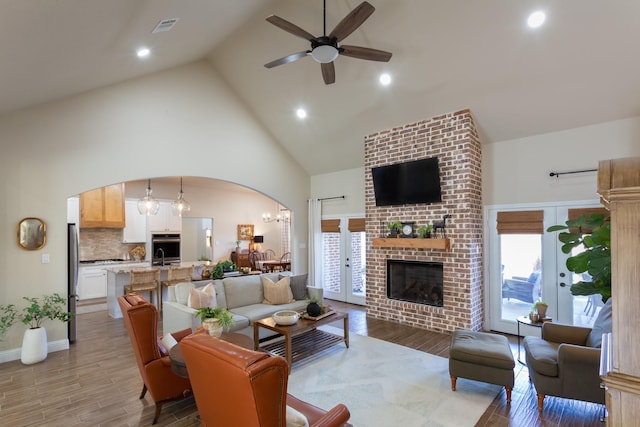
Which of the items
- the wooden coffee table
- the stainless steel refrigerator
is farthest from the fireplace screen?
the stainless steel refrigerator

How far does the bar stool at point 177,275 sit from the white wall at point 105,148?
1.95 m

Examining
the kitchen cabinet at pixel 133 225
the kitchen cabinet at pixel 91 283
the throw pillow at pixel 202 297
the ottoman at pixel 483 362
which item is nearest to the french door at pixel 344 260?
the throw pillow at pixel 202 297

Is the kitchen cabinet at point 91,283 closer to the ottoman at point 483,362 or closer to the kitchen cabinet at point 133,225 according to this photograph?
the kitchen cabinet at point 133,225

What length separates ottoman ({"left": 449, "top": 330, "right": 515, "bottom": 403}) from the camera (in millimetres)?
3033

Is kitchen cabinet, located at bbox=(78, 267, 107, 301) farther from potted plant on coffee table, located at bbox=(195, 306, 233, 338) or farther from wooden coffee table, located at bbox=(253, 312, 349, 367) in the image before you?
potted plant on coffee table, located at bbox=(195, 306, 233, 338)

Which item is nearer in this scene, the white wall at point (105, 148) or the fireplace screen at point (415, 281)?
the white wall at point (105, 148)

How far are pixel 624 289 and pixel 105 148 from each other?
5802 mm

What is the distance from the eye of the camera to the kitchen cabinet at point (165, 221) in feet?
27.4

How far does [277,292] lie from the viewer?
515cm

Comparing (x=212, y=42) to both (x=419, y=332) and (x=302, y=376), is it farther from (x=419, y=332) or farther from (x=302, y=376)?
(x=419, y=332)

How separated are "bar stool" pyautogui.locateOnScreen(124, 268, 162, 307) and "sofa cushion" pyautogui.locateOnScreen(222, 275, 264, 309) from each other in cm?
196

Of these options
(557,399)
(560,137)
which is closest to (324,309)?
(557,399)

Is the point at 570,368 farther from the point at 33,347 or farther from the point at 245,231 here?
the point at 245,231

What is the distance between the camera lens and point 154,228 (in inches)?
328
